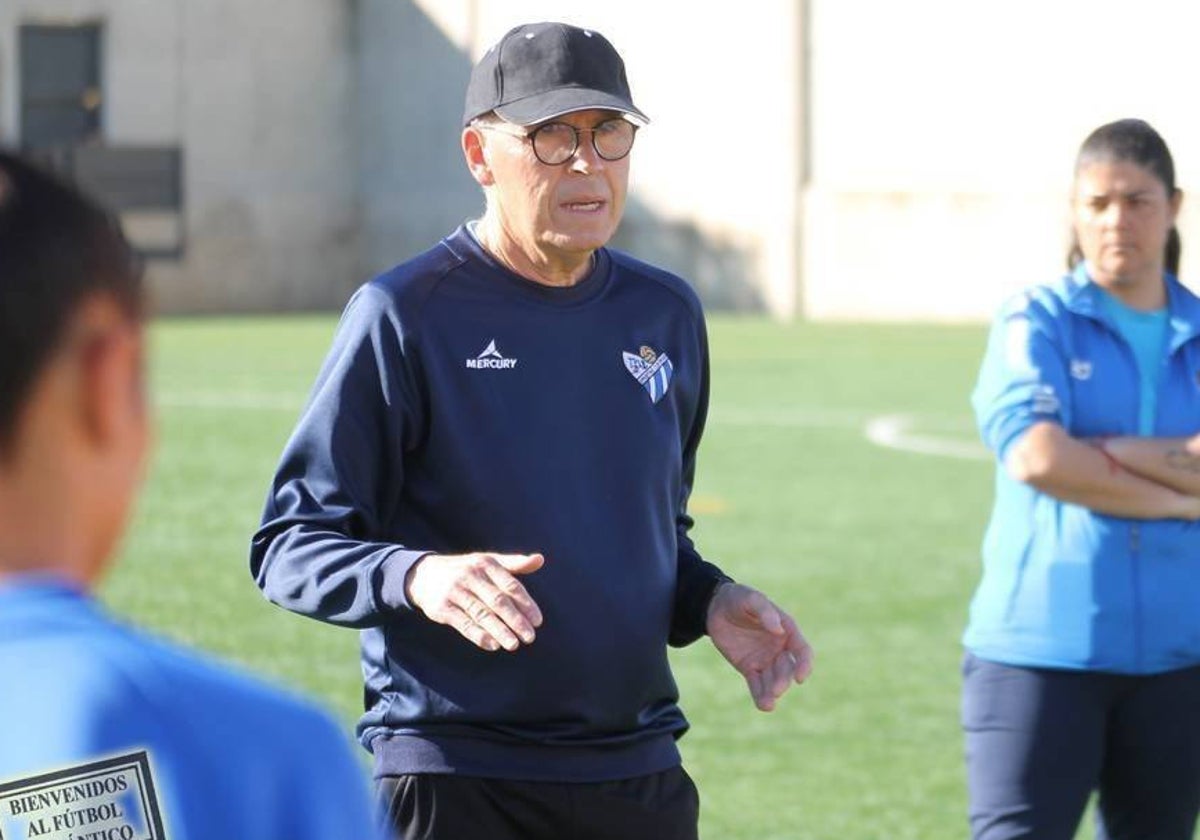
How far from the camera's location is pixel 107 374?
1.68 metres

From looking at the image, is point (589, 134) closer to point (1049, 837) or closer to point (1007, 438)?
point (1007, 438)

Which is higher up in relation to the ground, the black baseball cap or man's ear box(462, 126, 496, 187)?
the black baseball cap

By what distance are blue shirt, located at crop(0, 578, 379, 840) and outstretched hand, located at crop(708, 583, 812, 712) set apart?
2.47 meters

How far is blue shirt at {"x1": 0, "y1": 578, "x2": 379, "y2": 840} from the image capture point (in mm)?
1668

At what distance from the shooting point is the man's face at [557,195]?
4.18m

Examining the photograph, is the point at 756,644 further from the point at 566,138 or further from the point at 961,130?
the point at 961,130

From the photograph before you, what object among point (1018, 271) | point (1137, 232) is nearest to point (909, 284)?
point (1018, 271)

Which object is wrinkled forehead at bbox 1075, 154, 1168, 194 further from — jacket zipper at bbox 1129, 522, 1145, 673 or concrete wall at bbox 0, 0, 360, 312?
concrete wall at bbox 0, 0, 360, 312

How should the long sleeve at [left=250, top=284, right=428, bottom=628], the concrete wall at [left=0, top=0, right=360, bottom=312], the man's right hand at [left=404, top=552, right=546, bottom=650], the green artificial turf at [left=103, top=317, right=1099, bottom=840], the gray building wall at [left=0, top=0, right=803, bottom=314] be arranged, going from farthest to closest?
the concrete wall at [left=0, top=0, right=360, bottom=312] → the gray building wall at [left=0, top=0, right=803, bottom=314] → the green artificial turf at [left=103, top=317, right=1099, bottom=840] → the long sleeve at [left=250, top=284, right=428, bottom=628] → the man's right hand at [left=404, top=552, right=546, bottom=650]

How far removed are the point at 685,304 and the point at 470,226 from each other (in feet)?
1.38

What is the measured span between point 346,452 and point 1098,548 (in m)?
1.87

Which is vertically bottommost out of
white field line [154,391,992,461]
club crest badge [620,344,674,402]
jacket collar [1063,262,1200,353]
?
white field line [154,391,992,461]

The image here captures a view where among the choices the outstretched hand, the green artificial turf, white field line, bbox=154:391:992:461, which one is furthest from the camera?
white field line, bbox=154:391:992:461

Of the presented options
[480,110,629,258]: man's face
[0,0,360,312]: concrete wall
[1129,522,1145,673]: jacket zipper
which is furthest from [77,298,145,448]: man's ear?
→ [0,0,360,312]: concrete wall
